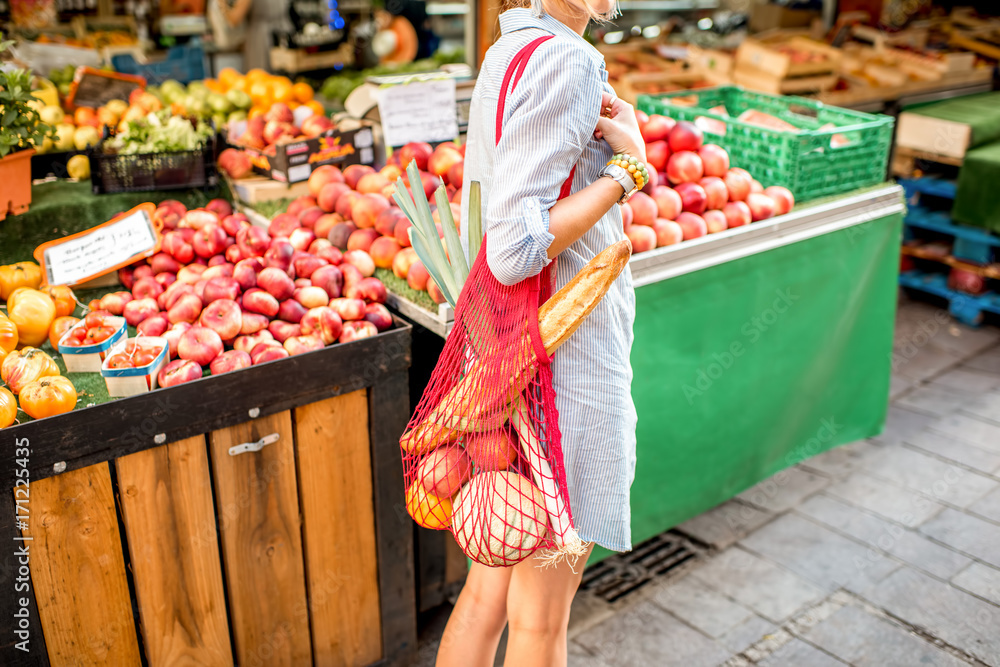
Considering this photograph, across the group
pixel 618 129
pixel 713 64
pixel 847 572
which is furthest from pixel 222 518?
pixel 713 64

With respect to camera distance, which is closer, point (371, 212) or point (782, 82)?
point (371, 212)

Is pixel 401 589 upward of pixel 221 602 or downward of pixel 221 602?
downward

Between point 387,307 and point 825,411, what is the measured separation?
2.08 meters

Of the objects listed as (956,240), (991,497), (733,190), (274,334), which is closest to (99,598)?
(274,334)

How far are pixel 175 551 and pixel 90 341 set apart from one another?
0.59 m

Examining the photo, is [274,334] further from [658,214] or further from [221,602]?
[658,214]

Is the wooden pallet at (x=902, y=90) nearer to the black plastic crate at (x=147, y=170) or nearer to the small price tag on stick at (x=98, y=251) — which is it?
the black plastic crate at (x=147, y=170)

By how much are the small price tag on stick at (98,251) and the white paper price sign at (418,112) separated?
41.1 inches

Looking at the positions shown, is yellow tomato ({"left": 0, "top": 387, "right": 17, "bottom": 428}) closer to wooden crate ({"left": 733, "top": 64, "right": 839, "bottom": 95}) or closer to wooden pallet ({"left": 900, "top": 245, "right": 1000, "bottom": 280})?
wooden crate ({"left": 733, "top": 64, "right": 839, "bottom": 95})

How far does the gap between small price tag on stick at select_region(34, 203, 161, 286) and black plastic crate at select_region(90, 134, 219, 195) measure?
1.85 feet

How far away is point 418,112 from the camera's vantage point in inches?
128

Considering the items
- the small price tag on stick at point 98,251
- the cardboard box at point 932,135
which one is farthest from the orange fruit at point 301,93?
the cardboard box at point 932,135

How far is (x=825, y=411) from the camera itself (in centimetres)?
353

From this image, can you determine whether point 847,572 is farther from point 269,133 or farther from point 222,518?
point 269,133
